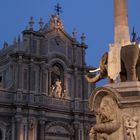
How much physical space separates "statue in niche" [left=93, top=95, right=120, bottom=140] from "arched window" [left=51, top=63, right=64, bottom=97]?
22.9 meters

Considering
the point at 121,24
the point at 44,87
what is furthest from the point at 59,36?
the point at 121,24

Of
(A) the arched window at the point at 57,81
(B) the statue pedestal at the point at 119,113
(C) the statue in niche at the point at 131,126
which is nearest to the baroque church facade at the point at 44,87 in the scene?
(A) the arched window at the point at 57,81

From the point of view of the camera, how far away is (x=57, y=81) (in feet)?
108

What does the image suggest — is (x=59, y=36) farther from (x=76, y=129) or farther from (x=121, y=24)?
(x=121, y=24)

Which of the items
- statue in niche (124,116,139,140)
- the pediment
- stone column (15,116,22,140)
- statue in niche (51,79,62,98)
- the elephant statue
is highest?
the pediment

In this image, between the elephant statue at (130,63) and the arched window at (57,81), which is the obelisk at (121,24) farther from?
the arched window at (57,81)

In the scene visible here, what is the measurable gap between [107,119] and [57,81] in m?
23.4

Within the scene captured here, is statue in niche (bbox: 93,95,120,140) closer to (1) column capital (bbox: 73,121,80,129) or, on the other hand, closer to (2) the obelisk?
(2) the obelisk

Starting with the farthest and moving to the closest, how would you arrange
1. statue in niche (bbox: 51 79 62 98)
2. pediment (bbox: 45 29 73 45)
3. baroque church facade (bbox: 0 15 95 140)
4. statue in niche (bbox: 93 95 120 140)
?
pediment (bbox: 45 29 73 45) → statue in niche (bbox: 51 79 62 98) → baroque church facade (bbox: 0 15 95 140) → statue in niche (bbox: 93 95 120 140)

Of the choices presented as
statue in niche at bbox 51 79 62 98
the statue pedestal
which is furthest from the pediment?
the statue pedestal

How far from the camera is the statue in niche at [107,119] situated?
9273 mm

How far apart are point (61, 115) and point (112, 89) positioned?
912 inches

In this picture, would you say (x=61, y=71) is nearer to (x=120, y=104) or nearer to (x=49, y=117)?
(x=49, y=117)

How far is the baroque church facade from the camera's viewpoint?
30016mm
